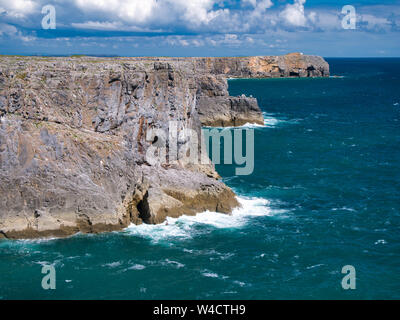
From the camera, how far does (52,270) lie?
39094mm

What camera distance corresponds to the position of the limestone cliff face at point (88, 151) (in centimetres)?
4491

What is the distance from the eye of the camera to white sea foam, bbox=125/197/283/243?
46.5 meters

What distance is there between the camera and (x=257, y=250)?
4375cm

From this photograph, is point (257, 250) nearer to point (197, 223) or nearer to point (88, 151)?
point (197, 223)

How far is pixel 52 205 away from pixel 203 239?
15.0 m

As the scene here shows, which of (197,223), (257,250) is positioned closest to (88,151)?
(197,223)

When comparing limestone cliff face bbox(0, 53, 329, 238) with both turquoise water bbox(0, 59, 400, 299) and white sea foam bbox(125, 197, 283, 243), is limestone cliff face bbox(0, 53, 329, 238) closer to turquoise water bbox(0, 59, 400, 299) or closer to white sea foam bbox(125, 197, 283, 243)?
white sea foam bbox(125, 197, 283, 243)

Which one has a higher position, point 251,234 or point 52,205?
point 52,205

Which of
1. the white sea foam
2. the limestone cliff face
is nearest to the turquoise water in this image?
the white sea foam

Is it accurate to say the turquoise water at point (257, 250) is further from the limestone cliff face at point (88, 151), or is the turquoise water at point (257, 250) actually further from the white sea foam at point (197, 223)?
the limestone cliff face at point (88, 151)

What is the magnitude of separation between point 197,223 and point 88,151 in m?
13.6
